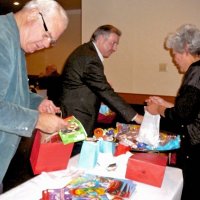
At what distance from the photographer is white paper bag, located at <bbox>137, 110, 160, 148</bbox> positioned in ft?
5.13

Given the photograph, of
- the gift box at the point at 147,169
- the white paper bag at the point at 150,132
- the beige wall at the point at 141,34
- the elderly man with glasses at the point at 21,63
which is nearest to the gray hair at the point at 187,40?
the white paper bag at the point at 150,132

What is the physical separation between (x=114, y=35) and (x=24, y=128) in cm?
129

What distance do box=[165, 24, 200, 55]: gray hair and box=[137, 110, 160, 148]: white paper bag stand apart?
1.38ft

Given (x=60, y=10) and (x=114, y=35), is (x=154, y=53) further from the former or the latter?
(x=60, y=10)

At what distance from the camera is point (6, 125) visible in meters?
0.90

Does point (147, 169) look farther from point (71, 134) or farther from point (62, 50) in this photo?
point (62, 50)

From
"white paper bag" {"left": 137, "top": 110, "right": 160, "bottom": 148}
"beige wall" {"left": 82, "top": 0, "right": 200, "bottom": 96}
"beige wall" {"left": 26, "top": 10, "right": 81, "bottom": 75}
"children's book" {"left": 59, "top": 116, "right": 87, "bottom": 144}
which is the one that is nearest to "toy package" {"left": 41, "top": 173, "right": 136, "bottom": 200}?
"children's book" {"left": 59, "top": 116, "right": 87, "bottom": 144}

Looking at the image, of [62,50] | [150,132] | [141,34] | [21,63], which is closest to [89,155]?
[150,132]

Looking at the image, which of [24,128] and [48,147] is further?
[48,147]

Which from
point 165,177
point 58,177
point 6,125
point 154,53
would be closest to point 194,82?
point 165,177

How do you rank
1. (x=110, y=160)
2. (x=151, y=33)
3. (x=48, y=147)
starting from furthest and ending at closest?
1. (x=151, y=33)
2. (x=110, y=160)
3. (x=48, y=147)

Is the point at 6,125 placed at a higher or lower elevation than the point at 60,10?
lower

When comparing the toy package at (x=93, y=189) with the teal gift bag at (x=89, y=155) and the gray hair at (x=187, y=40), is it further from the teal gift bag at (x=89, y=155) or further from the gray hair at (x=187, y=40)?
the gray hair at (x=187, y=40)

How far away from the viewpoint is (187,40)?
161 centimetres
